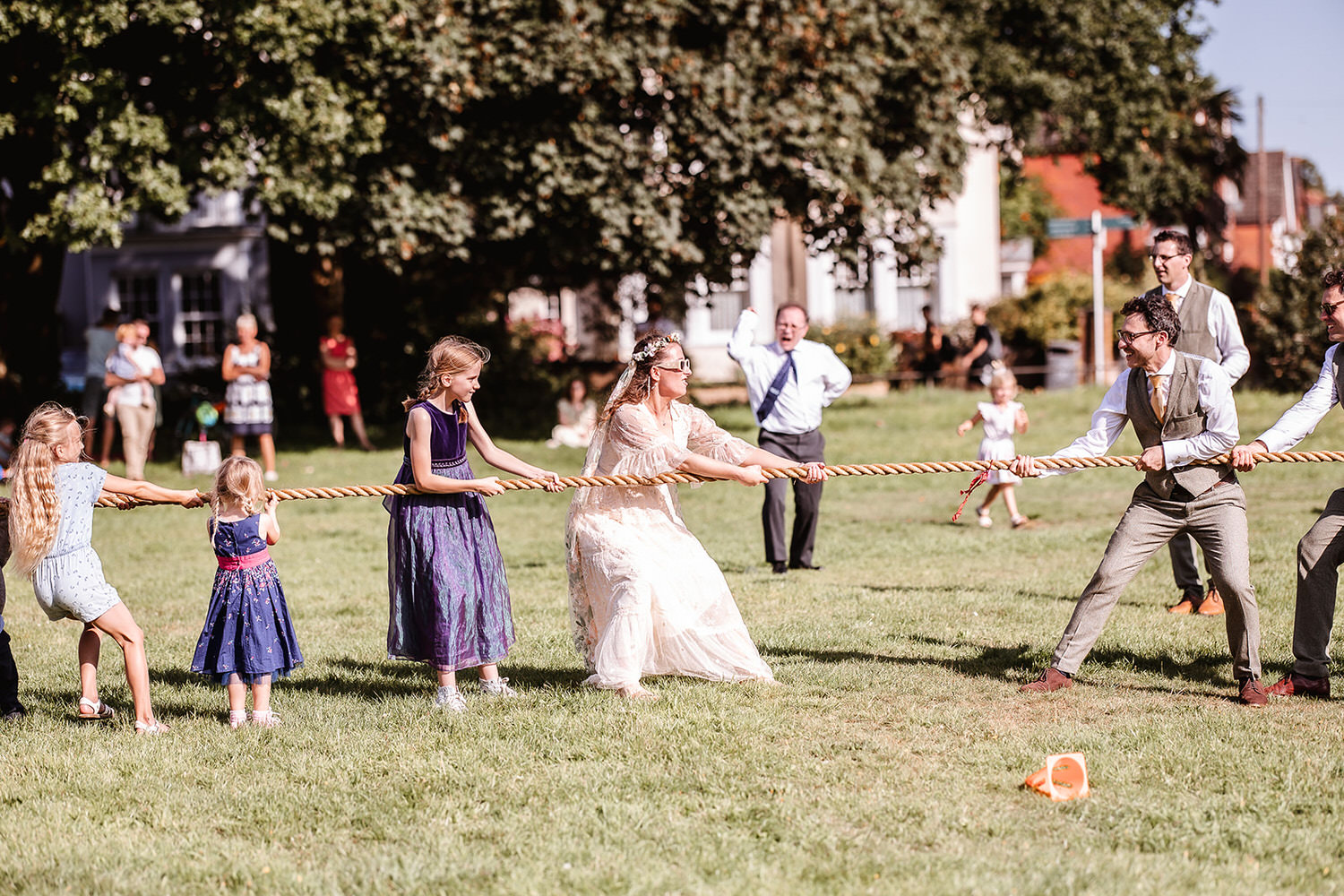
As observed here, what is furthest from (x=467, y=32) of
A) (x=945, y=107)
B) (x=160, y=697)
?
(x=160, y=697)

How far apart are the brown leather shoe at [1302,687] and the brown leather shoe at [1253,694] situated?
121 millimetres

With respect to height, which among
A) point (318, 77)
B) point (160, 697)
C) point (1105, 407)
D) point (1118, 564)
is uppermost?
point (318, 77)

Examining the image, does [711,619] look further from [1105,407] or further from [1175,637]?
[1175,637]

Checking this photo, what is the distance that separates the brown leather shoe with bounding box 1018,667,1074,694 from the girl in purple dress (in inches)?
100

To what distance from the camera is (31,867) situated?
4.70 m

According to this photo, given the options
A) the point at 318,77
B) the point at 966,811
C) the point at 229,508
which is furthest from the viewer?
the point at 318,77

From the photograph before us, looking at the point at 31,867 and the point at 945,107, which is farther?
the point at 945,107

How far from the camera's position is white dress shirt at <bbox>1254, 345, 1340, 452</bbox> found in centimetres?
641

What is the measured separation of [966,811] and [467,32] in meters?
15.0

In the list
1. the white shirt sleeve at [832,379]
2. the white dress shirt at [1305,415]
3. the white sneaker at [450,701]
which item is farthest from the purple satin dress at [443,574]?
the white shirt sleeve at [832,379]

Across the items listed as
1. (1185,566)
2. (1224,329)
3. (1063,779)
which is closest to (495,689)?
(1063,779)

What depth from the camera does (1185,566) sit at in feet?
28.1

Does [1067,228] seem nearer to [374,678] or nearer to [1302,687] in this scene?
[1302,687]

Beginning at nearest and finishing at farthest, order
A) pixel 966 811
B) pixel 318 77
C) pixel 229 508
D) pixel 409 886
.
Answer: pixel 409 886 → pixel 966 811 → pixel 229 508 → pixel 318 77
